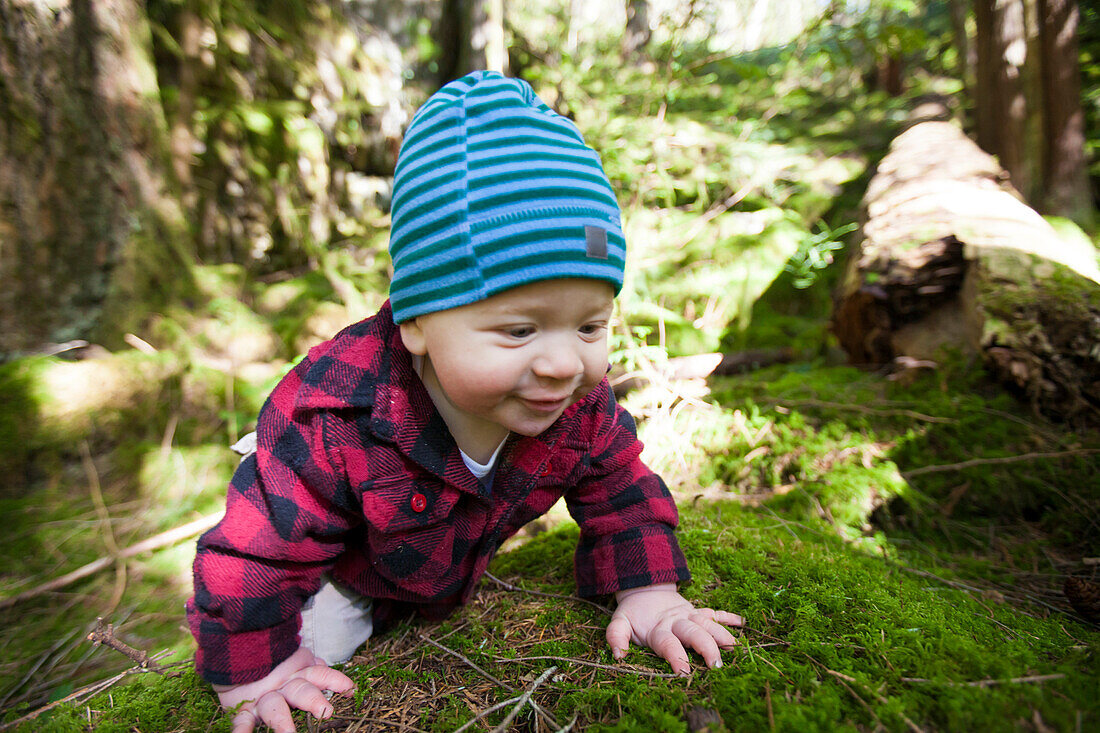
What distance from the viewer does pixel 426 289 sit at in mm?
1400

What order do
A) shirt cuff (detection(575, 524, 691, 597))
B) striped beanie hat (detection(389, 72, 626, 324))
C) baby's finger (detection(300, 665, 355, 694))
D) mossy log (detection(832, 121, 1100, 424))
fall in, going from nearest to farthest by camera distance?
striped beanie hat (detection(389, 72, 626, 324)), baby's finger (detection(300, 665, 355, 694)), shirt cuff (detection(575, 524, 691, 597)), mossy log (detection(832, 121, 1100, 424))

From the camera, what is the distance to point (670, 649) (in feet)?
4.68

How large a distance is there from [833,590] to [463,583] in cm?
115

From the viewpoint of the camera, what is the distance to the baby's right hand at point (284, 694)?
4.71ft

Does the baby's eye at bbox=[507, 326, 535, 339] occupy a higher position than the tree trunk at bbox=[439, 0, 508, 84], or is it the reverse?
the tree trunk at bbox=[439, 0, 508, 84]

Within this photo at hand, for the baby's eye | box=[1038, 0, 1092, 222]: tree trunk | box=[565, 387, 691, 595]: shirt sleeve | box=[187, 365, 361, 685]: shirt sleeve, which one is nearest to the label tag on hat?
the baby's eye

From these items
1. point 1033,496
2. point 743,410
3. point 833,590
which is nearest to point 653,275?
point 743,410

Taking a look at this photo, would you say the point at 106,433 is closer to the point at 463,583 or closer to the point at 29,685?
the point at 29,685

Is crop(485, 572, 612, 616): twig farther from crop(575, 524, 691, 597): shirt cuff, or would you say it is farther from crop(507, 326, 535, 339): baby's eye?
crop(507, 326, 535, 339): baby's eye

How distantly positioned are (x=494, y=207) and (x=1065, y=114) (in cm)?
677

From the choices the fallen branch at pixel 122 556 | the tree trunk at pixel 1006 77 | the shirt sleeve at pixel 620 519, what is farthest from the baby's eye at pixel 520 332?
the tree trunk at pixel 1006 77

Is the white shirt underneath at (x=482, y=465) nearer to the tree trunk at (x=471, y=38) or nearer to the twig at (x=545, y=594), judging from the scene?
the twig at (x=545, y=594)

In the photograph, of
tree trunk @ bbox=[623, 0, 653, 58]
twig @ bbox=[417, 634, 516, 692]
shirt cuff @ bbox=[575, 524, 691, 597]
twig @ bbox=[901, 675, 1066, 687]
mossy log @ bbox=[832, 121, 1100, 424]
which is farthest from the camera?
tree trunk @ bbox=[623, 0, 653, 58]

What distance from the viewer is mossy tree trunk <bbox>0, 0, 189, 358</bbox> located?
3.32 metres
